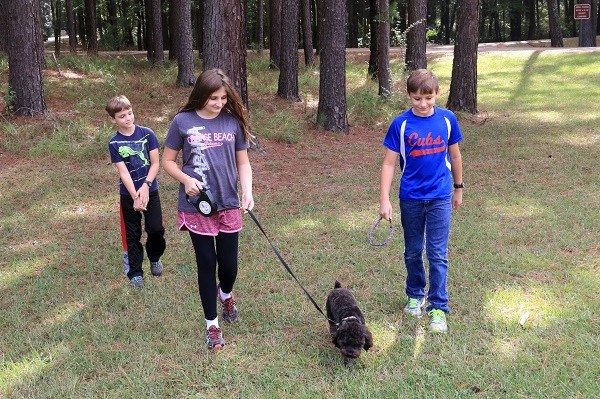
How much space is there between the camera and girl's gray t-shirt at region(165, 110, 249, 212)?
3.89 meters

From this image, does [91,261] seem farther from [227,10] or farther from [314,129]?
[314,129]

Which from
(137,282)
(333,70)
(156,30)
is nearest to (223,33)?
(333,70)

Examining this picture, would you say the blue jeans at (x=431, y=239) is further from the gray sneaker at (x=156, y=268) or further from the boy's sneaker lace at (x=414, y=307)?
the gray sneaker at (x=156, y=268)

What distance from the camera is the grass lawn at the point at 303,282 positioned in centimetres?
371

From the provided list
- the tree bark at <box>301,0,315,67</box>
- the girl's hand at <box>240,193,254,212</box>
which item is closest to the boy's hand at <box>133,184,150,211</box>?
the girl's hand at <box>240,193,254,212</box>

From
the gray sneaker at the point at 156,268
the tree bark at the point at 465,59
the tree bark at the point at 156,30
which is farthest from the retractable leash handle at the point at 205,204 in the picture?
the tree bark at the point at 156,30

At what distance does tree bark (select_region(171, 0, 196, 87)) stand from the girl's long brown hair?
41.3 feet

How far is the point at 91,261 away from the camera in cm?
605

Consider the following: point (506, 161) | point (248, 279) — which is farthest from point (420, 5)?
point (248, 279)

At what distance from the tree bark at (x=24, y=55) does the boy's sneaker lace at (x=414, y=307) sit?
9.34 m

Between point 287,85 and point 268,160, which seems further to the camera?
point 287,85

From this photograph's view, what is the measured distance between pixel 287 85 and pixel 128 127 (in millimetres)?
10721

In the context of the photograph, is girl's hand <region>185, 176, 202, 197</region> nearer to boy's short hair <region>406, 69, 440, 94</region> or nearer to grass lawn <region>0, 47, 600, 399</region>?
grass lawn <region>0, 47, 600, 399</region>

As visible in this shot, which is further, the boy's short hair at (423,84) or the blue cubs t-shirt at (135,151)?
the blue cubs t-shirt at (135,151)
